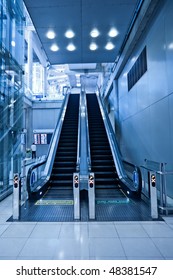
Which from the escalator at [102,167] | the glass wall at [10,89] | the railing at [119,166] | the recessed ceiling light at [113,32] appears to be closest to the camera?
the railing at [119,166]

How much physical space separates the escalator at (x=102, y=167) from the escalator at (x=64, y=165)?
735 millimetres

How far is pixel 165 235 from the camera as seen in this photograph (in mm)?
2912

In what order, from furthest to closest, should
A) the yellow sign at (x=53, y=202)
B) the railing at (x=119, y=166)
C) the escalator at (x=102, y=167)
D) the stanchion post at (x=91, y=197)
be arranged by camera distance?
the escalator at (x=102, y=167)
the railing at (x=119, y=166)
the yellow sign at (x=53, y=202)
the stanchion post at (x=91, y=197)

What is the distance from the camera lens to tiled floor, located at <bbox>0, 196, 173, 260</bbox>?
2395 mm

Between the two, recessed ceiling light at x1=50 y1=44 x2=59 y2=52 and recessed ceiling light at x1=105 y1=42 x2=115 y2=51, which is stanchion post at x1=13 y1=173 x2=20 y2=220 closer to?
recessed ceiling light at x1=50 y1=44 x2=59 y2=52

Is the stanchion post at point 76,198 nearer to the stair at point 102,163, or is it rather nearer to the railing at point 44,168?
the stair at point 102,163

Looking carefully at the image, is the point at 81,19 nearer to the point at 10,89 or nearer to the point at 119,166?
the point at 10,89

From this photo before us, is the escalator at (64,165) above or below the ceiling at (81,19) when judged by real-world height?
below

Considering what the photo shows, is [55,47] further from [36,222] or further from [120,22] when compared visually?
[36,222]

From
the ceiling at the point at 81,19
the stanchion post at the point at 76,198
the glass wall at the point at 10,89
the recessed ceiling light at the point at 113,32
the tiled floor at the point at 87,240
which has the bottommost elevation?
the tiled floor at the point at 87,240

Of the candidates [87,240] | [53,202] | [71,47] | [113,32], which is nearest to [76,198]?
[87,240]

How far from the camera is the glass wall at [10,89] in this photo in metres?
5.29

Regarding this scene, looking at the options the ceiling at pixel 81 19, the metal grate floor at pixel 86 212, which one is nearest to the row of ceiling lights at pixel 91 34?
the ceiling at pixel 81 19

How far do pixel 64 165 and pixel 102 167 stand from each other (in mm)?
1328
